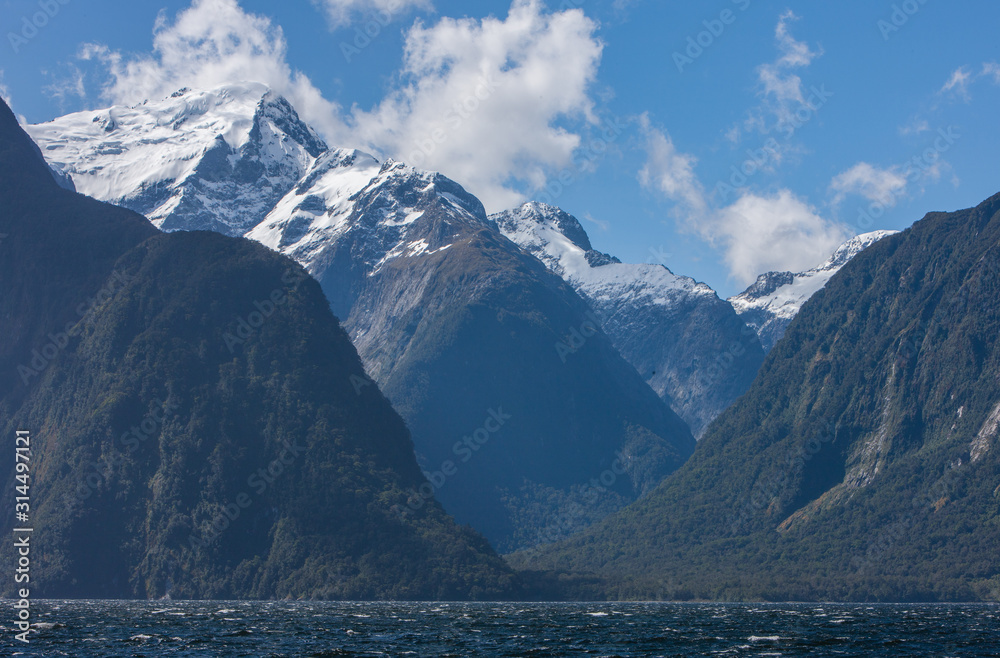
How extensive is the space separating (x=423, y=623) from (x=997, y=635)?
8595 cm

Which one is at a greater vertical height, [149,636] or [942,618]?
[149,636]

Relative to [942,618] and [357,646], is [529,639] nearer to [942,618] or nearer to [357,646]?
[357,646]

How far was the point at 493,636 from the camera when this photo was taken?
461ft

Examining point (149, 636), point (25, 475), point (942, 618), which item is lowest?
point (942, 618)

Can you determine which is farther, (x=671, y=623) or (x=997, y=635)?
(x=671, y=623)

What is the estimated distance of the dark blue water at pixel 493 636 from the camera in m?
116

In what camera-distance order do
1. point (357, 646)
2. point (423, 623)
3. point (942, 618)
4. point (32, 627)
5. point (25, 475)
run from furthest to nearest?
point (942, 618) → point (423, 623) → point (25, 475) → point (32, 627) → point (357, 646)

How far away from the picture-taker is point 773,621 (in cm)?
18000

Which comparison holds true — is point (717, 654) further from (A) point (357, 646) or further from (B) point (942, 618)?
(B) point (942, 618)

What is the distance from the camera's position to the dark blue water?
11607 cm

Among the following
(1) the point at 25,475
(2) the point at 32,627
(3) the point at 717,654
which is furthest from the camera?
(1) the point at 25,475

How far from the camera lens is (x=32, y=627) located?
14362 centimetres

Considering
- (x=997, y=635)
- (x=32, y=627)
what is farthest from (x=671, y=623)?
(x=32, y=627)

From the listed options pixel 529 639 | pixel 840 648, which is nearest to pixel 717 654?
pixel 840 648
